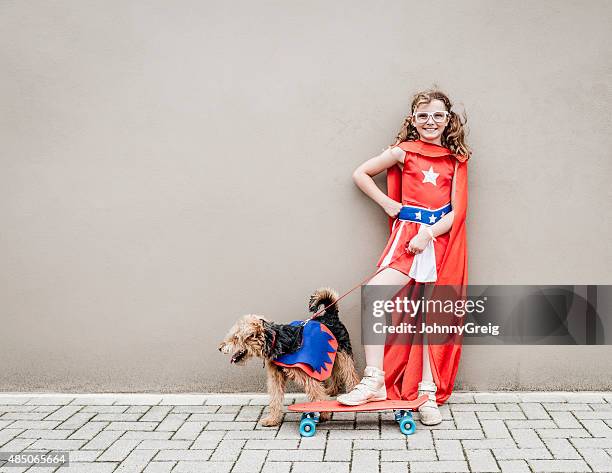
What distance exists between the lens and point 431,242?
4.39 metres

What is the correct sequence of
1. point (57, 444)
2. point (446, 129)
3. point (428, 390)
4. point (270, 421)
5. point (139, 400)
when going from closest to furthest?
point (57, 444) < point (270, 421) < point (428, 390) < point (446, 129) < point (139, 400)

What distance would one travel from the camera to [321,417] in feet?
13.8

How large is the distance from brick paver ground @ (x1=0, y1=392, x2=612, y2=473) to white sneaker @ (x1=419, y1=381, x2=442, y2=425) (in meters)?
0.05

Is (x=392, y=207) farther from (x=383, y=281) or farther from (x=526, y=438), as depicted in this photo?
(x=526, y=438)

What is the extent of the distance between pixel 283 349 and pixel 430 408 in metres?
1.00

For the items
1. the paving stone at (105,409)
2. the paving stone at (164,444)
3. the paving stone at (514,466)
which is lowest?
the paving stone at (105,409)

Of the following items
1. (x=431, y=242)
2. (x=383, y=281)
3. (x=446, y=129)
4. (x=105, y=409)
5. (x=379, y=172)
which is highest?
(x=446, y=129)

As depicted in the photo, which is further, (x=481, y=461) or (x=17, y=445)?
(x=17, y=445)

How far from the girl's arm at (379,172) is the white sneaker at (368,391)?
103 centimetres

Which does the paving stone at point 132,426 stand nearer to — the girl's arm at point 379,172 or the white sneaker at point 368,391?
the white sneaker at point 368,391

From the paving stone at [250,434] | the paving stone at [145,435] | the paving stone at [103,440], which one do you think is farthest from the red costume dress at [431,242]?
the paving stone at [103,440]

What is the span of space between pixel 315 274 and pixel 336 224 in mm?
377

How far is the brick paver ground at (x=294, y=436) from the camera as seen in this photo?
11.7 ft

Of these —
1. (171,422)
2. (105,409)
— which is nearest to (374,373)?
(171,422)
